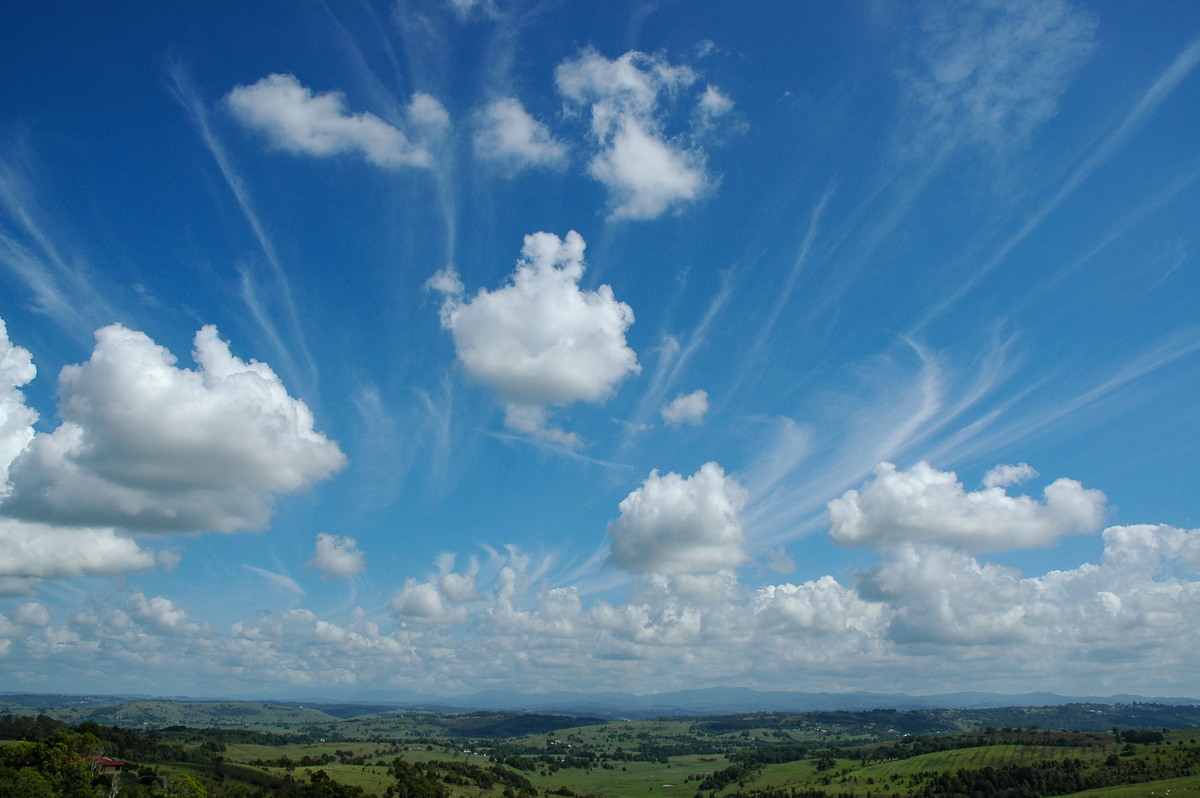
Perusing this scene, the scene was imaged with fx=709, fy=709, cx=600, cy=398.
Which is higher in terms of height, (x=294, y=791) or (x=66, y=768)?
(x=66, y=768)

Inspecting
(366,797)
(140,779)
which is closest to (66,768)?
(140,779)

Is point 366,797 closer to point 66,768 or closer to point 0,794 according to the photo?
point 66,768

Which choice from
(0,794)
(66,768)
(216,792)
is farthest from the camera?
(216,792)

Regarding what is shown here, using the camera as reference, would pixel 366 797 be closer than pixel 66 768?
No

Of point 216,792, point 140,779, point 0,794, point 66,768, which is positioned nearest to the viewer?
point 0,794

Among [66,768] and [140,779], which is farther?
[140,779]

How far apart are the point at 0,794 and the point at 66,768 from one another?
2369 cm

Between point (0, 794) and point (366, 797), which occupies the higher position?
point (0, 794)

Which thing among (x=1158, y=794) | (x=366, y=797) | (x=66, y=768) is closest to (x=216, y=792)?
(x=366, y=797)

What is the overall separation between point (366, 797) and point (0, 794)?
105 metres

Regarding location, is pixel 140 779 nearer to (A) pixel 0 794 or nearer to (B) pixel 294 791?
(B) pixel 294 791

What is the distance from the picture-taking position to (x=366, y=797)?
193 m

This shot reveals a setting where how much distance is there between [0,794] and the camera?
10481 centimetres

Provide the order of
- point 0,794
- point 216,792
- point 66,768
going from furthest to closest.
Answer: point 216,792 < point 66,768 < point 0,794
